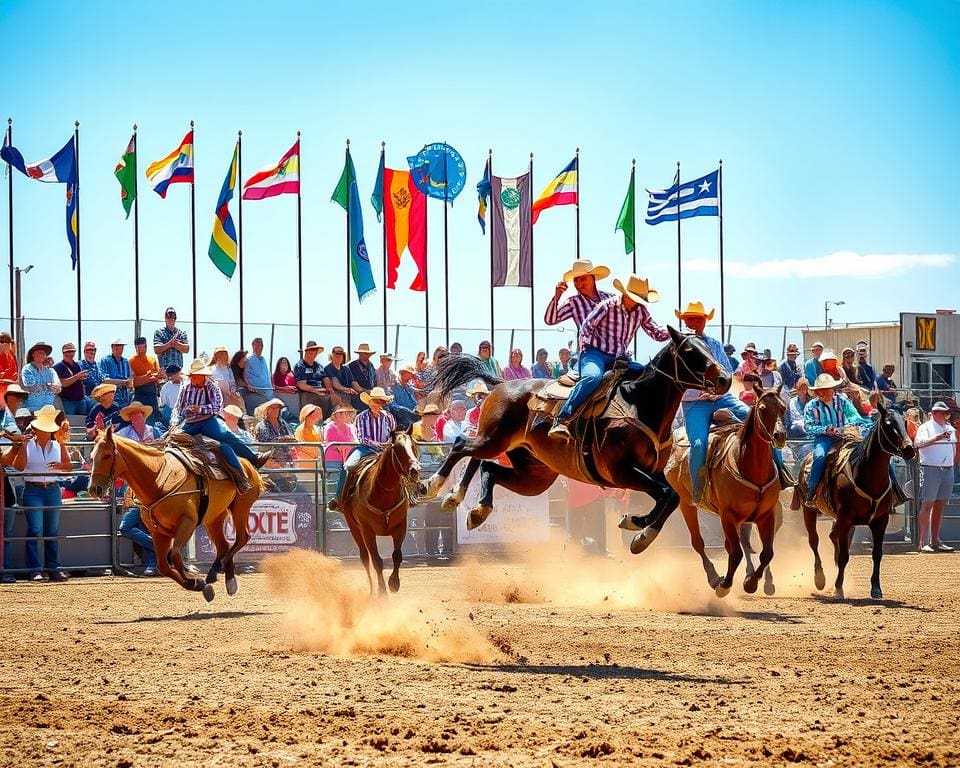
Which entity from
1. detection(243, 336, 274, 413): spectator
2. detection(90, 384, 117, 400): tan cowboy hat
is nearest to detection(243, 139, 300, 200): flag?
detection(243, 336, 274, 413): spectator

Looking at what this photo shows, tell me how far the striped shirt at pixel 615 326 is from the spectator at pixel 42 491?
27.7 ft

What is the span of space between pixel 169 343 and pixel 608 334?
36.4 ft

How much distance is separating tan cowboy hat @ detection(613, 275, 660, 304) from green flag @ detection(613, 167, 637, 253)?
22748mm

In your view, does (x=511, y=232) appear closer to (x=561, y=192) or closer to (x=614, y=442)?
(x=561, y=192)

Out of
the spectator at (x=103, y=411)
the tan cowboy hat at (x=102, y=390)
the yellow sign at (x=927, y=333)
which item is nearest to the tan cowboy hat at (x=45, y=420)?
the spectator at (x=103, y=411)

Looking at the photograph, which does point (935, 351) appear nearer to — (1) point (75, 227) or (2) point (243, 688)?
(1) point (75, 227)

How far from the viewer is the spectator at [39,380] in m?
17.5

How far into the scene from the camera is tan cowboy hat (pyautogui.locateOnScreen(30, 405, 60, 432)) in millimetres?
16219

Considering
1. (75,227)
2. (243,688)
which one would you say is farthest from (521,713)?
(75,227)

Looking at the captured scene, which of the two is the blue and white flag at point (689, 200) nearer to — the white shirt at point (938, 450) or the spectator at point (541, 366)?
the spectator at point (541, 366)

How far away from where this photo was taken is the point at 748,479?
1340 centimetres

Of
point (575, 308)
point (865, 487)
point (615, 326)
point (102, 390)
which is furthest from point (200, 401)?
point (865, 487)

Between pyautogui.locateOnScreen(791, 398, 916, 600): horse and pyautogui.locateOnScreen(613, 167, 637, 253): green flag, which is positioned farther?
pyautogui.locateOnScreen(613, 167, 637, 253): green flag

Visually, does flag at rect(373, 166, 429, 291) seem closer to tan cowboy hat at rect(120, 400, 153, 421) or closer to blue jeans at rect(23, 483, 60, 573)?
tan cowboy hat at rect(120, 400, 153, 421)
